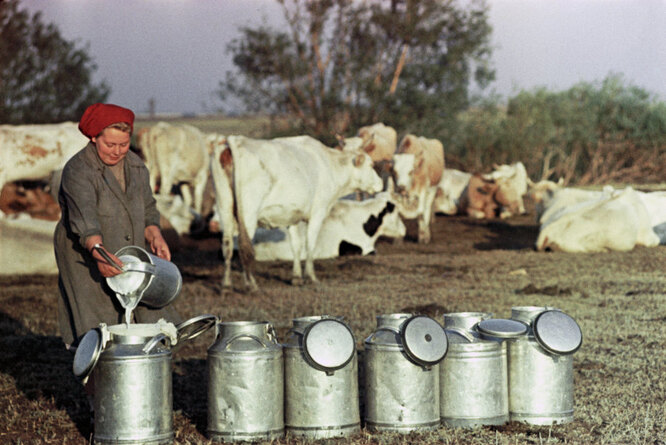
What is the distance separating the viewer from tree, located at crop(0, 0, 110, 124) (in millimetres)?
34469

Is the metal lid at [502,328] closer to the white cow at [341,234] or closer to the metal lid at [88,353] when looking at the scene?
the metal lid at [88,353]

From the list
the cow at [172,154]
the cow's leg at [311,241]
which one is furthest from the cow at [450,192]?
the cow's leg at [311,241]

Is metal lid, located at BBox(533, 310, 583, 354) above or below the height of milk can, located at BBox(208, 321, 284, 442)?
above

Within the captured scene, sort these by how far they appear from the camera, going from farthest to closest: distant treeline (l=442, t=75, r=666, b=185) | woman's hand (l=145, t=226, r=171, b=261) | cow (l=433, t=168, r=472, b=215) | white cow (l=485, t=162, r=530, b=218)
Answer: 1. distant treeline (l=442, t=75, r=666, b=185)
2. cow (l=433, t=168, r=472, b=215)
3. white cow (l=485, t=162, r=530, b=218)
4. woman's hand (l=145, t=226, r=171, b=261)

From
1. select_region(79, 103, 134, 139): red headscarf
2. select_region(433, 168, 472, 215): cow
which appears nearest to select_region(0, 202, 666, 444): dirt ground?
select_region(79, 103, 134, 139): red headscarf

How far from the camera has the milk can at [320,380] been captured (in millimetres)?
4578

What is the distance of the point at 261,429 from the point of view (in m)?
4.57

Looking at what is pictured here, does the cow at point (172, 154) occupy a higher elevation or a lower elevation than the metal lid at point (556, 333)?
higher

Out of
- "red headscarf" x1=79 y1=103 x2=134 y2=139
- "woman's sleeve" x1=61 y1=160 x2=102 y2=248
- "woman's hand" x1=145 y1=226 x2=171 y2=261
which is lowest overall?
"woman's hand" x1=145 y1=226 x2=171 y2=261

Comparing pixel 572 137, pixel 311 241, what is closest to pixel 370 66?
pixel 572 137

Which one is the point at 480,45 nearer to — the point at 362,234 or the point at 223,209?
the point at 362,234

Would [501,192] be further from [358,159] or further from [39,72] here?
[39,72]

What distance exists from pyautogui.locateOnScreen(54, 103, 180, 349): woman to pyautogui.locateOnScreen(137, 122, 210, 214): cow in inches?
592

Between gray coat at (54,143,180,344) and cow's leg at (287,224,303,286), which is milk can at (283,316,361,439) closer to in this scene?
gray coat at (54,143,180,344)
